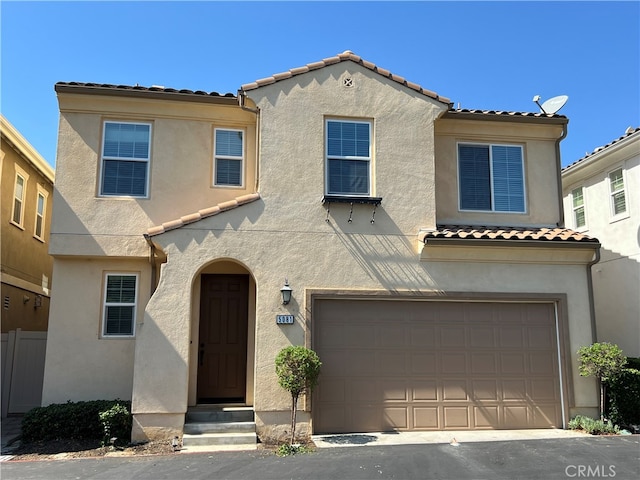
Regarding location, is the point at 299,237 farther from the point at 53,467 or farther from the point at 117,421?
the point at 53,467

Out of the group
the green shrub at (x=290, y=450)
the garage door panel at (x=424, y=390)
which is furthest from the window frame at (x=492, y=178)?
the green shrub at (x=290, y=450)

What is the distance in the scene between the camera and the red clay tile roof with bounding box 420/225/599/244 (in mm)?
10422

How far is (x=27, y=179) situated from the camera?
1549 cm

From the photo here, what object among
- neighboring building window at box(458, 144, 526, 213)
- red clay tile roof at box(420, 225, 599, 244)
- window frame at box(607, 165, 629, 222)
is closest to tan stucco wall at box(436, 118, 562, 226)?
neighboring building window at box(458, 144, 526, 213)

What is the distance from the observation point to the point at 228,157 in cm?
1162

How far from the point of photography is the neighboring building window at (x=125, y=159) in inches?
441

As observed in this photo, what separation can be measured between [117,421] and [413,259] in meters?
6.28

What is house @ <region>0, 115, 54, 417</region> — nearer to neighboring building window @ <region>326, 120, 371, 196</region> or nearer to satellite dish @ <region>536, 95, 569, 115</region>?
neighboring building window @ <region>326, 120, 371, 196</region>

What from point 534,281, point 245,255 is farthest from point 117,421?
point 534,281

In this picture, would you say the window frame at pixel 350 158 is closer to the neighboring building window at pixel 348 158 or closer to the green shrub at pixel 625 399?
the neighboring building window at pixel 348 158

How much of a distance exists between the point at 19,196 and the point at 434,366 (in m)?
12.3

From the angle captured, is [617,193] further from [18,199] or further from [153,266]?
[18,199]

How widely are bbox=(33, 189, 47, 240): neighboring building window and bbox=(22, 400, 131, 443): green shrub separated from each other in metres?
8.23

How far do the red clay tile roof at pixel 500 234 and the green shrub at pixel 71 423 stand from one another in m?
6.62
